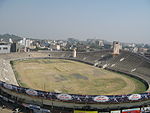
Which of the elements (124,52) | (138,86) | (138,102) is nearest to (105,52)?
(124,52)

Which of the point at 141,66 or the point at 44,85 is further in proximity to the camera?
the point at 141,66

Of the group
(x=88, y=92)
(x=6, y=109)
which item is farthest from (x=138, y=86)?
(x=6, y=109)

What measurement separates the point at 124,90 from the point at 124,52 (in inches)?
1444

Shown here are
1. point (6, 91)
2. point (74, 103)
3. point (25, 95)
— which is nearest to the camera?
point (74, 103)

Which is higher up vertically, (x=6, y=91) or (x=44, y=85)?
(x=6, y=91)

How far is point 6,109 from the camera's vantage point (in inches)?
826

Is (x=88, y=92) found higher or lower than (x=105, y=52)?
lower

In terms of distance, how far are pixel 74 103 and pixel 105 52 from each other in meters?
58.5

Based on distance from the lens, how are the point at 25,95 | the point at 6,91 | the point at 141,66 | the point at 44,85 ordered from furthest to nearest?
1. the point at 141,66
2. the point at 44,85
3. the point at 6,91
4. the point at 25,95

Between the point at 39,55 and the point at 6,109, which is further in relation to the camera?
the point at 39,55

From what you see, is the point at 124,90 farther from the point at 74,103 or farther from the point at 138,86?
the point at 74,103

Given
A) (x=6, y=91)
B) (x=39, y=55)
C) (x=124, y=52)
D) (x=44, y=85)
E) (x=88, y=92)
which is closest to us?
(x=6, y=91)

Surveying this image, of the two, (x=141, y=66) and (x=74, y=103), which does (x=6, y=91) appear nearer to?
(x=74, y=103)

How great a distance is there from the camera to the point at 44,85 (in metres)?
35.2
